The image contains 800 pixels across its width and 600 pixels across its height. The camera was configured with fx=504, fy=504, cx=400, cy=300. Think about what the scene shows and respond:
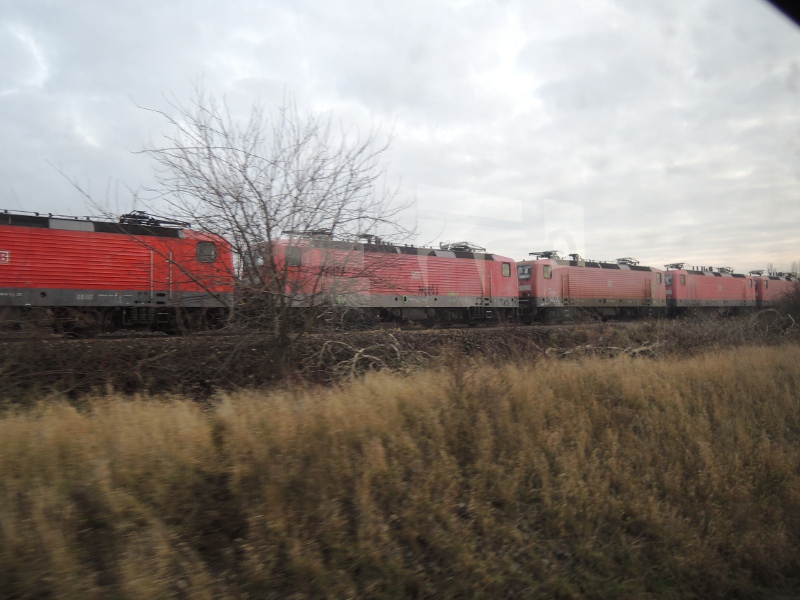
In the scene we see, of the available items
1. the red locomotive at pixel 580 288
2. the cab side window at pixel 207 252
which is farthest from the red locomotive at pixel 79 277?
the red locomotive at pixel 580 288

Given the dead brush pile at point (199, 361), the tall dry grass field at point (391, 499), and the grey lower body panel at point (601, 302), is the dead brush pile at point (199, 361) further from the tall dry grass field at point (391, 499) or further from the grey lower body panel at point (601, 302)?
the grey lower body panel at point (601, 302)

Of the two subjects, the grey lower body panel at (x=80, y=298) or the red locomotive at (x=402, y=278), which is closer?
the red locomotive at (x=402, y=278)

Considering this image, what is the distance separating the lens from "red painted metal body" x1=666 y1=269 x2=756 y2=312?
3031cm

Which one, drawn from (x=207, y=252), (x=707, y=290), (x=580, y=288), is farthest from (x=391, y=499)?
(x=707, y=290)

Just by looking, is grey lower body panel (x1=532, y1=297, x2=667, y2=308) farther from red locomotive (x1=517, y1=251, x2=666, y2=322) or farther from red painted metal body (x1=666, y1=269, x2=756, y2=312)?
red painted metal body (x1=666, y1=269, x2=756, y2=312)

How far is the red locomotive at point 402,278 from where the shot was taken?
7.54 m

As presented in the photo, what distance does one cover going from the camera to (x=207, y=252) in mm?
7570

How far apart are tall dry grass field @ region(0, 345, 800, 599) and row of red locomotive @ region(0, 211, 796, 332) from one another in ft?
6.60

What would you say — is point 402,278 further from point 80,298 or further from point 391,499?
point 391,499

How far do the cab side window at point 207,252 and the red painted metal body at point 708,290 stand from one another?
95.9ft

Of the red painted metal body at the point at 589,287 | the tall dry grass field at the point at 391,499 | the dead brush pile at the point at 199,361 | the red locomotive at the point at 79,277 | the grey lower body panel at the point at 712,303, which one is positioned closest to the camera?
the tall dry grass field at the point at 391,499

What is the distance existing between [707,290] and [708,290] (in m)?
0.15

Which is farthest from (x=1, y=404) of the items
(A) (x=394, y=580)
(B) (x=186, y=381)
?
(A) (x=394, y=580)

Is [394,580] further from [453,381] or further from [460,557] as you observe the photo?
[453,381]
